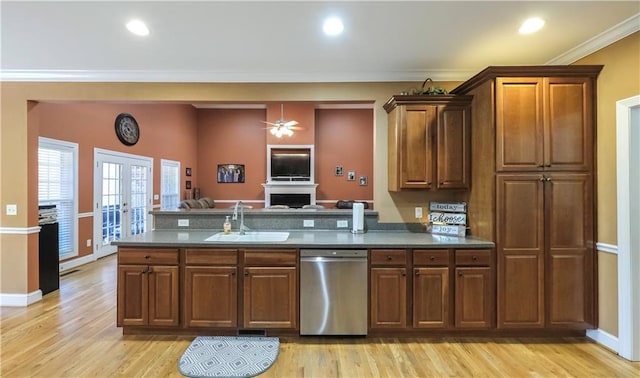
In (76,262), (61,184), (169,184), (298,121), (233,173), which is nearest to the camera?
(61,184)

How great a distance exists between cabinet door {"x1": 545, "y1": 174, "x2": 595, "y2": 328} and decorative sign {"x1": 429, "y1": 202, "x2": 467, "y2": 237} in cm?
71

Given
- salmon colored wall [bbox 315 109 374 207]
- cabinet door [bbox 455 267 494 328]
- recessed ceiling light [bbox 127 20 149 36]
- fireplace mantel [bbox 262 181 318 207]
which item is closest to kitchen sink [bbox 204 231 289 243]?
→ cabinet door [bbox 455 267 494 328]

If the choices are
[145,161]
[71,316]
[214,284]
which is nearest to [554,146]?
[214,284]

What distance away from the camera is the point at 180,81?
345 cm

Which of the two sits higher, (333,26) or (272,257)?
(333,26)

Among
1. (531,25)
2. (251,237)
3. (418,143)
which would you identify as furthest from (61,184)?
(531,25)

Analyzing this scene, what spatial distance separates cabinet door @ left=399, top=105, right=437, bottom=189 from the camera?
3160mm

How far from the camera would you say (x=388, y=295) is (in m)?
2.80

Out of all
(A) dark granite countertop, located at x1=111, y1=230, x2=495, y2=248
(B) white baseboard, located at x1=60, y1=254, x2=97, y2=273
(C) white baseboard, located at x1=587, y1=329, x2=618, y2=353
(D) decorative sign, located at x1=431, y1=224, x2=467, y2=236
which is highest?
(D) decorative sign, located at x1=431, y1=224, x2=467, y2=236

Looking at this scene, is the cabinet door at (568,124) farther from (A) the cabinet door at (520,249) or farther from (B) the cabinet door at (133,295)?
(B) the cabinet door at (133,295)

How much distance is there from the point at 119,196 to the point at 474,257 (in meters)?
6.40

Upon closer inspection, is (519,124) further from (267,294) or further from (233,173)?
(233,173)

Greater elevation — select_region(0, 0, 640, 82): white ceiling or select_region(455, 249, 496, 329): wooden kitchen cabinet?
select_region(0, 0, 640, 82): white ceiling

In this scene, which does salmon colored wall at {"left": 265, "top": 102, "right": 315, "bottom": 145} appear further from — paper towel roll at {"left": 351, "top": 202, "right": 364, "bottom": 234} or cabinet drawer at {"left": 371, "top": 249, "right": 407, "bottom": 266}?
cabinet drawer at {"left": 371, "top": 249, "right": 407, "bottom": 266}
